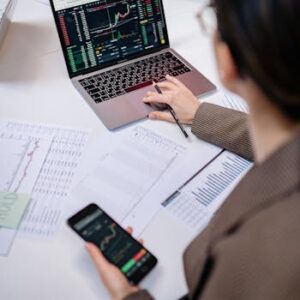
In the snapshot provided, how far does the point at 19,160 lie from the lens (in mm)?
905

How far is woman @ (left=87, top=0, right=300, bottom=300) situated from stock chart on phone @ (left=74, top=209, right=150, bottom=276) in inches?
1.0

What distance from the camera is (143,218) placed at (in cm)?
79

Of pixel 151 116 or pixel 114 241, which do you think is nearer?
pixel 114 241

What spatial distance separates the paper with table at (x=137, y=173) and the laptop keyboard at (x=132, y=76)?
6.2 inches

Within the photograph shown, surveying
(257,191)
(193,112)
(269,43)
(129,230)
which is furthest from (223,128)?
(269,43)

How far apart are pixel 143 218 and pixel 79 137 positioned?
29cm

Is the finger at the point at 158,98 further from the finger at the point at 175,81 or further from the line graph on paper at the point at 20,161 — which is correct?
the line graph on paper at the point at 20,161

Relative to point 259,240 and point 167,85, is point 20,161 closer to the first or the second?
point 167,85

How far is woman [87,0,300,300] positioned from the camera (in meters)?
0.40

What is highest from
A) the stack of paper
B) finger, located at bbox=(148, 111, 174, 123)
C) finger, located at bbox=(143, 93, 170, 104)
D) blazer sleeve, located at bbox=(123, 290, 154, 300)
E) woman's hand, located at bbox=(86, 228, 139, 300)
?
the stack of paper

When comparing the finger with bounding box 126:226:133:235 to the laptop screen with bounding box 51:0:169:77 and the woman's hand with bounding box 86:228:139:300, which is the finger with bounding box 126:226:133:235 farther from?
the laptop screen with bounding box 51:0:169:77

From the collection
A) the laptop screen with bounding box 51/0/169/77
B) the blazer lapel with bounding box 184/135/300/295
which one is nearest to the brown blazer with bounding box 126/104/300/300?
the blazer lapel with bounding box 184/135/300/295

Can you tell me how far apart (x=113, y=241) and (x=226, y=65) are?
38 cm

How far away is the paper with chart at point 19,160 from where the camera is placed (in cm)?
85
